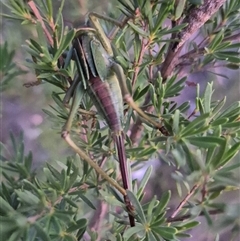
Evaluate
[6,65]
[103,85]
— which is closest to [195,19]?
[103,85]

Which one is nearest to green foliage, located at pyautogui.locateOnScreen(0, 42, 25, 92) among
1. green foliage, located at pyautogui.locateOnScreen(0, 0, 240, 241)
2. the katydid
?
green foliage, located at pyautogui.locateOnScreen(0, 0, 240, 241)

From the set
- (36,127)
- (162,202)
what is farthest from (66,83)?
(36,127)

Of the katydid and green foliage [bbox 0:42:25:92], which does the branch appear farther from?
green foliage [bbox 0:42:25:92]

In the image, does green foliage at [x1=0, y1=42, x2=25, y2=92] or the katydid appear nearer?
the katydid

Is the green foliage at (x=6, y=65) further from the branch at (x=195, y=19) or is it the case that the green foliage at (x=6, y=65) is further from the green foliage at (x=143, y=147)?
the branch at (x=195, y=19)

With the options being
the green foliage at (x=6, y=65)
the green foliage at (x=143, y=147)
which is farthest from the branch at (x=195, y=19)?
the green foliage at (x=6, y=65)

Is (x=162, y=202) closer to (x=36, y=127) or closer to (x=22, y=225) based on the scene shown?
(x=22, y=225)

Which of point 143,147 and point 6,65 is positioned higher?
point 6,65

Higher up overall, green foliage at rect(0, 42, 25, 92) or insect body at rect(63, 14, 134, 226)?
green foliage at rect(0, 42, 25, 92)

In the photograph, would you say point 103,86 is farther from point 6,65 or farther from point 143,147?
point 6,65
